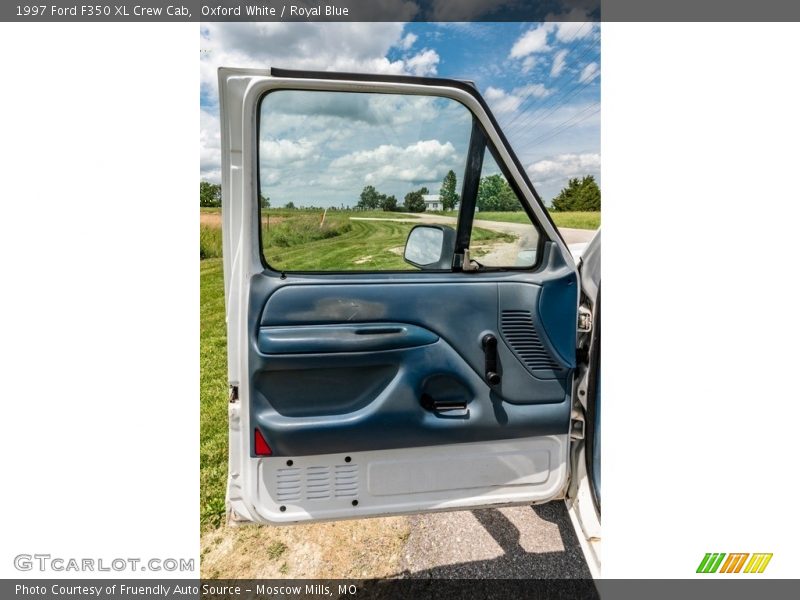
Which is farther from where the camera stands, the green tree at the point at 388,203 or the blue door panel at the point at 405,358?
the green tree at the point at 388,203

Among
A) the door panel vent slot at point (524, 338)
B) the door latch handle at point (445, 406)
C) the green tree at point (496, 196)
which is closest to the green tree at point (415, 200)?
the green tree at point (496, 196)

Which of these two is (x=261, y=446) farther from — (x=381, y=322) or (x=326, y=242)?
(x=326, y=242)

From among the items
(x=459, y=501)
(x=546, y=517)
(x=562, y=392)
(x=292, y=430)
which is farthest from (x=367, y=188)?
(x=546, y=517)

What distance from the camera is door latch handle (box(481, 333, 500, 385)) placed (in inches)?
69.1

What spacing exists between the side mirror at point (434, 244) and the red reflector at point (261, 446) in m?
0.95

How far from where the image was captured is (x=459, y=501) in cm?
182

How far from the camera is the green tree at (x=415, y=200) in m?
1.87

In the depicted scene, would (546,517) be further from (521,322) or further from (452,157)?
(452,157)

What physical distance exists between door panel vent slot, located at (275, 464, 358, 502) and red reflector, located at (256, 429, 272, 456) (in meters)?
0.09

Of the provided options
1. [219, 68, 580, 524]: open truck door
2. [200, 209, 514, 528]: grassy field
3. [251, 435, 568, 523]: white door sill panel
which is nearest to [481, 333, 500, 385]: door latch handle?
[219, 68, 580, 524]: open truck door

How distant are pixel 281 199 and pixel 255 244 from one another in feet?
0.68

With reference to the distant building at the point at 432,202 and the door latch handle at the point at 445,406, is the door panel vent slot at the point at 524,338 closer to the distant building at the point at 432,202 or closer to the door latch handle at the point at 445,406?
the door latch handle at the point at 445,406

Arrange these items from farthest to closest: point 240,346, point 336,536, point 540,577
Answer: point 336,536 < point 540,577 < point 240,346

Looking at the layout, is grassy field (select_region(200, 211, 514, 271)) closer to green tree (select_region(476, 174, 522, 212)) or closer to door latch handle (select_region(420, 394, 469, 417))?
green tree (select_region(476, 174, 522, 212))
